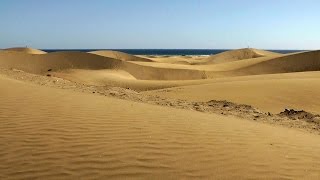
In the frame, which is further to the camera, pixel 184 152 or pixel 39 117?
pixel 39 117

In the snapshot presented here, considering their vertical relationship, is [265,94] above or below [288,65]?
below

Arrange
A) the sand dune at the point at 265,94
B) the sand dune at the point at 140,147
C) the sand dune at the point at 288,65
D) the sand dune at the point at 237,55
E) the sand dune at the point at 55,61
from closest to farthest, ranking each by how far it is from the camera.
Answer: the sand dune at the point at 140,147 → the sand dune at the point at 265,94 → the sand dune at the point at 55,61 → the sand dune at the point at 288,65 → the sand dune at the point at 237,55

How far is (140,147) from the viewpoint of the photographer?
19.7ft

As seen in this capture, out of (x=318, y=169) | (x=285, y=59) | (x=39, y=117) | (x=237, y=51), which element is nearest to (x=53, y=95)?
(x=39, y=117)

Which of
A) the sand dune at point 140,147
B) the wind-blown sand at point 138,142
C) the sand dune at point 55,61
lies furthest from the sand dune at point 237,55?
the sand dune at point 140,147

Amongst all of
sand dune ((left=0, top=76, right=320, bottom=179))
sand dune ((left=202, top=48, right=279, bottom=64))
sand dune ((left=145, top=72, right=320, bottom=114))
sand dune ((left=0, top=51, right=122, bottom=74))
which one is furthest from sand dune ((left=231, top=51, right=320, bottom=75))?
sand dune ((left=0, top=76, right=320, bottom=179))

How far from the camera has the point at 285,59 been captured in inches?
1606

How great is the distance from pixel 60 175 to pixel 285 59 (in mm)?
38082

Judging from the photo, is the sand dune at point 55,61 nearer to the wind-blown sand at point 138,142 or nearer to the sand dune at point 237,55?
Result: the wind-blown sand at point 138,142

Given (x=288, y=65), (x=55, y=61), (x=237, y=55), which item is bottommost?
(x=55, y=61)

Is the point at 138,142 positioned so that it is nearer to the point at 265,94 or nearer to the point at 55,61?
the point at 265,94

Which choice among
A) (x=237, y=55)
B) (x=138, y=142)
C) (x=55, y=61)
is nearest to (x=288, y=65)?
(x=55, y=61)

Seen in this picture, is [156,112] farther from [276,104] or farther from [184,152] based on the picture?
[276,104]

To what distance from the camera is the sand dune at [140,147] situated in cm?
517
